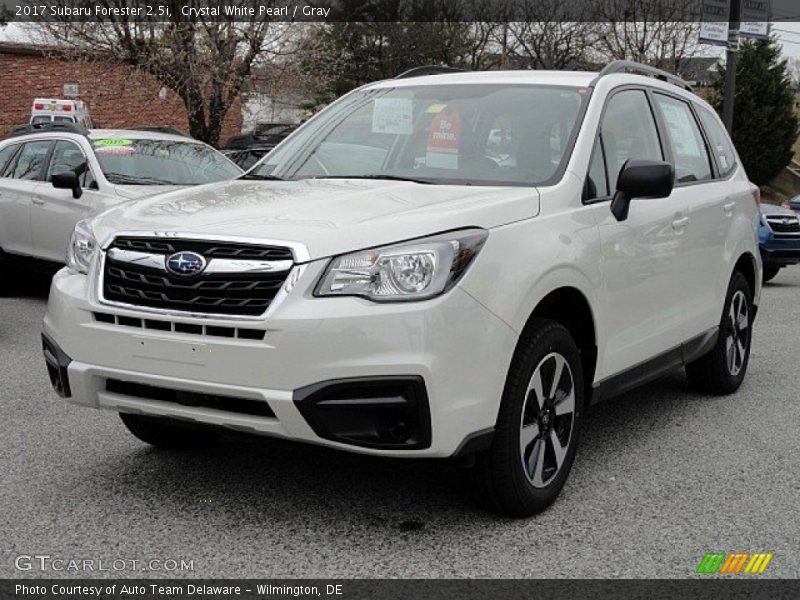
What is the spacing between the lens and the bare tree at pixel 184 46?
1773 centimetres

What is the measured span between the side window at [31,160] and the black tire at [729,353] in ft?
22.4

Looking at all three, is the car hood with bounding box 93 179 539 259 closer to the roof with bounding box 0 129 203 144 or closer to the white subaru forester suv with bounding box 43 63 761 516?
the white subaru forester suv with bounding box 43 63 761 516

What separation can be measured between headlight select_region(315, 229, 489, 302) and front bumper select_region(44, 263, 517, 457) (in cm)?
4

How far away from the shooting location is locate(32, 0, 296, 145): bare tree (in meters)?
17.7

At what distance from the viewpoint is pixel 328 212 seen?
383 centimetres

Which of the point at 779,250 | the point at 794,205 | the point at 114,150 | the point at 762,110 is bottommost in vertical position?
the point at 762,110

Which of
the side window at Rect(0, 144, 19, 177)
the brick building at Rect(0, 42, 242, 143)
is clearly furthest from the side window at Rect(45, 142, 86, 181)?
the brick building at Rect(0, 42, 242, 143)

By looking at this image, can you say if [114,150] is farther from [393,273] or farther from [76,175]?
[393,273]

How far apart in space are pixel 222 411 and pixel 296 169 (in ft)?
5.57

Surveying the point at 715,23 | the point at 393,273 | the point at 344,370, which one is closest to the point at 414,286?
the point at 393,273

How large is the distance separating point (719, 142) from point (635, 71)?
1.17 metres

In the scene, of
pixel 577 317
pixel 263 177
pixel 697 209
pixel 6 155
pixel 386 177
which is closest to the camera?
pixel 577 317

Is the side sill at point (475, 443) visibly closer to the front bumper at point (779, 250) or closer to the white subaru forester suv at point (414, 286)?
the white subaru forester suv at point (414, 286)

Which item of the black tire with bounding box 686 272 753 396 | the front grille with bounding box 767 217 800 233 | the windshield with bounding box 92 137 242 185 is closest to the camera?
the black tire with bounding box 686 272 753 396
